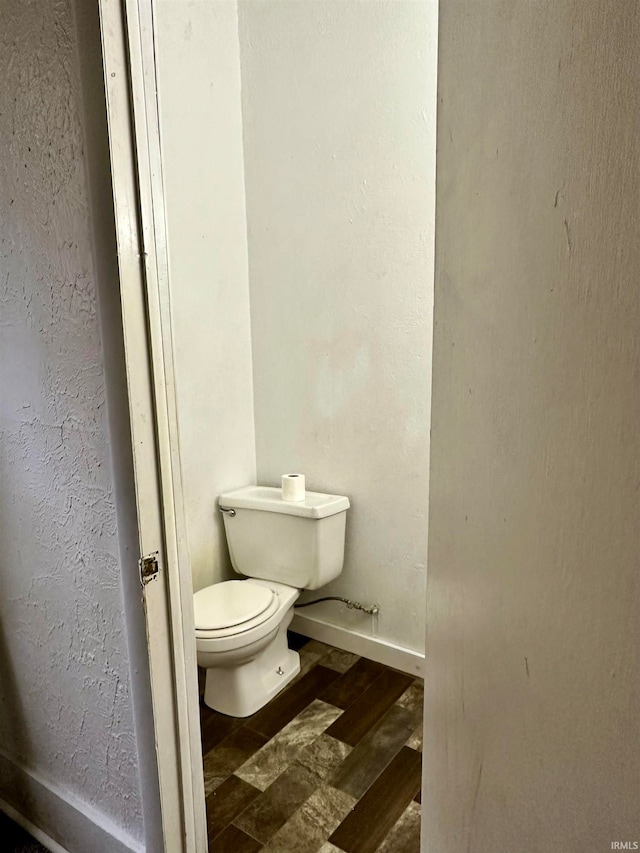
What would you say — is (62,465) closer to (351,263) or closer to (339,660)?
(351,263)

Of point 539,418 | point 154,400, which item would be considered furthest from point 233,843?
point 539,418

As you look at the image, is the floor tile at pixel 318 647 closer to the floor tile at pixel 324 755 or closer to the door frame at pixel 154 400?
the floor tile at pixel 324 755

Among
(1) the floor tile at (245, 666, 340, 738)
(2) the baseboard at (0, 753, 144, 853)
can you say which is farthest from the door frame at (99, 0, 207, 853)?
(1) the floor tile at (245, 666, 340, 738)

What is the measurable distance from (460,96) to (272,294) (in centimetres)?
166

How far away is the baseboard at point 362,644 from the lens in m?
1.96

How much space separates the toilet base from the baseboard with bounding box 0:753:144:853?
1.95 ft

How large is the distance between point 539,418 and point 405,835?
138 cm

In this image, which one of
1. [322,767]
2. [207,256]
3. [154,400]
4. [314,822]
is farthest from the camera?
[207,256]

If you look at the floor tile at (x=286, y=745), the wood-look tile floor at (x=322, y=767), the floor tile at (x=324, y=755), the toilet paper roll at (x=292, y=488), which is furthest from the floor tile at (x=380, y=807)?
the toilet paper roll at (x=292, y=488)

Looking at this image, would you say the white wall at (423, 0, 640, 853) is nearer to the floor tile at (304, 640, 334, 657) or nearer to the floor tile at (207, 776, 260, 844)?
the floor tile at (207, 776, 260, 844)

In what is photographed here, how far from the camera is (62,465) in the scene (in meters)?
1.00

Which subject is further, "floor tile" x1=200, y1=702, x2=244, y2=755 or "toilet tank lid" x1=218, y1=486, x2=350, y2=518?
"toilet tank lid" x1=218, y1=486, x2=350, y2=518

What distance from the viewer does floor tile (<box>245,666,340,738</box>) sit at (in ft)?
5.65

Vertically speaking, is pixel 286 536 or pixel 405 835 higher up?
pixel 286 536
